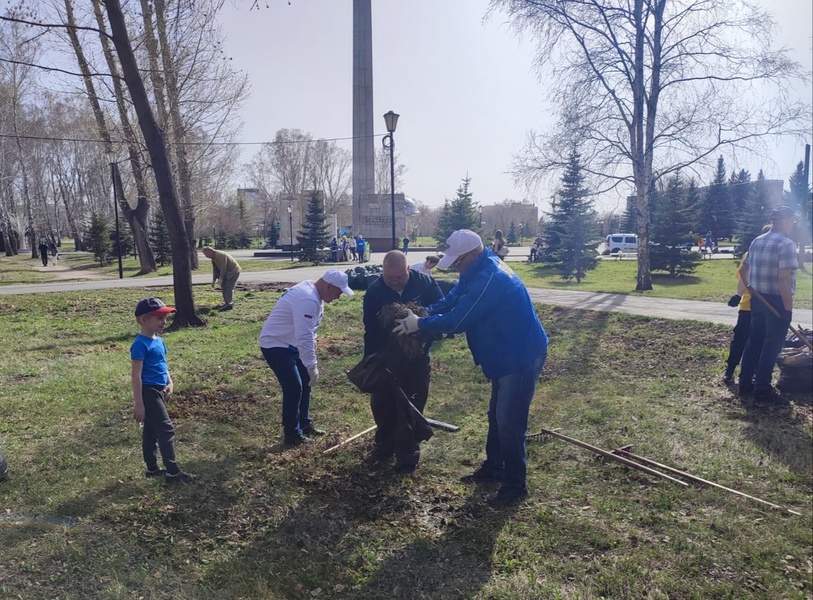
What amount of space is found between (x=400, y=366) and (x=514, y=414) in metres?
1.01

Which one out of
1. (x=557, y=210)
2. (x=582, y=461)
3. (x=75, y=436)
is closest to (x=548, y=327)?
(x=582, y=461)

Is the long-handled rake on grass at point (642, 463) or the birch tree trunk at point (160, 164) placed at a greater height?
the birch tree trunk at point (160, 164)

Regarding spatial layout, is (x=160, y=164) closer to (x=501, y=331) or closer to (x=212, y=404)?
(x=212, y=404)

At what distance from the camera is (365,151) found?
45.3 meters

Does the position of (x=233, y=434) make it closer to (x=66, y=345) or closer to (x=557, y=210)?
(x=66, y=345)

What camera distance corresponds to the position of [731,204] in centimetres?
5216

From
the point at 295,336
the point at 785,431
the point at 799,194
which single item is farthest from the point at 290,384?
the point at 799,194

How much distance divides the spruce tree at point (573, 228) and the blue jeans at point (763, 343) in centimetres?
1632

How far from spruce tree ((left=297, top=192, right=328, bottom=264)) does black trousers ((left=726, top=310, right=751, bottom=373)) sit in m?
27.4

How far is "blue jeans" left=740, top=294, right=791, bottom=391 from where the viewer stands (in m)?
5.90

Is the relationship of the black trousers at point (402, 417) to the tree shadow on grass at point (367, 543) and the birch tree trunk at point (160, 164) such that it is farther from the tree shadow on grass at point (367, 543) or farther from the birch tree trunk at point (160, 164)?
the birch tree trunk at point (160, 164)

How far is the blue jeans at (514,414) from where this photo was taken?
156 inches

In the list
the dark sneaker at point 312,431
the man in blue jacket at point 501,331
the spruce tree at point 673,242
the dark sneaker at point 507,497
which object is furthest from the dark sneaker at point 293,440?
the spruce tree at point 673,242

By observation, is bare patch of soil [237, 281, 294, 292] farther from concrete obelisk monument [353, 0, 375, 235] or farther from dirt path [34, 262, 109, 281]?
concrete obelisk monument [353, 0, 375, 235]
